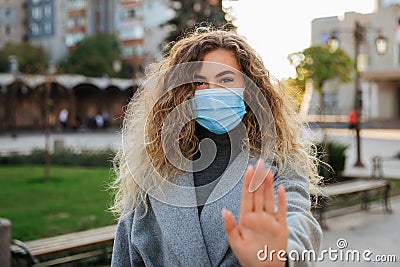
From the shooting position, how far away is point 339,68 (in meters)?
13.1

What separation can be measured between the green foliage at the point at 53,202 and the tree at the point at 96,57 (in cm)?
4152

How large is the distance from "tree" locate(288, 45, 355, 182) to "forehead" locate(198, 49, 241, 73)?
10.1 meters

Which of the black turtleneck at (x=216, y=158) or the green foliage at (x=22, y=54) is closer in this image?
the black turtleneck at (x=216, y=158)

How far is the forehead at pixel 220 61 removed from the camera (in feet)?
6.32

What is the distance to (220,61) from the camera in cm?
194

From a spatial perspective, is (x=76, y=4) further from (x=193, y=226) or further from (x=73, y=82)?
(x=193, y=226)

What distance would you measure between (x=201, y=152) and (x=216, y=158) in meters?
0.06

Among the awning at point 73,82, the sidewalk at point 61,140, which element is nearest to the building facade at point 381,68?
the awning at point 73,82

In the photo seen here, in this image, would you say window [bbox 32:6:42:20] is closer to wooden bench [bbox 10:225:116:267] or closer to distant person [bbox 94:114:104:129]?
distant person [bbox 94:114:104:129]

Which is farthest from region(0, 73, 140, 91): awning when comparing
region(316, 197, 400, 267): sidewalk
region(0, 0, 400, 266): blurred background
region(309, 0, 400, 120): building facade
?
region(316, 197, 400, 267): sidewalk

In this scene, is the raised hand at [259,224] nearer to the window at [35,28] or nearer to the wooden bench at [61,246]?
the wooden bench at [61,246]

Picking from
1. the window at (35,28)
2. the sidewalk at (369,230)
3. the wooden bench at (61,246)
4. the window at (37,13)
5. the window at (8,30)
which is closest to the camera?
the wooden bench at (61,246)

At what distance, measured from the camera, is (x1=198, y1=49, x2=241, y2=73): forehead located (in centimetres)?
193

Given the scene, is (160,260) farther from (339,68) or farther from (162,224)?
(339,68)
